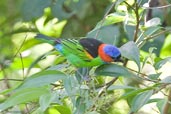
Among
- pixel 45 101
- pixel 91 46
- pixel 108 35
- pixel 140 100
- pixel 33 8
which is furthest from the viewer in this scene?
pixel 33 8

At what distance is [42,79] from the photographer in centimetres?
107

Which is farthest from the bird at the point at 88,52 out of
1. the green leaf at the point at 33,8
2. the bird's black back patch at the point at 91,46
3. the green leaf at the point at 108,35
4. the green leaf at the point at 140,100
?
the green leaf at the point at 33,8

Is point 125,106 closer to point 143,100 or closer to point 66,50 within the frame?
point 66,50

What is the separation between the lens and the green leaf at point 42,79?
3.47 ft

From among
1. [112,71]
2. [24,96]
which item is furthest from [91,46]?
[24,96]

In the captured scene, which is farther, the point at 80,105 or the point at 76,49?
the point at 76,49

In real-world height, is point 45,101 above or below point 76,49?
below

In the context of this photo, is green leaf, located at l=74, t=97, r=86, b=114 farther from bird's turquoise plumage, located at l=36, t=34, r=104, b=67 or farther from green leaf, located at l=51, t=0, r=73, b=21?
green leaf, located at l=51, t=0, r=73, b=21

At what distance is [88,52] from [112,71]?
14 cm

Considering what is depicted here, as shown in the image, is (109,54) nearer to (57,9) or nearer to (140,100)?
(140,100)

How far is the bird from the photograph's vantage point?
1219mm

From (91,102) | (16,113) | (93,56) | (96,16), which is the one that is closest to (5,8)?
(96,16)

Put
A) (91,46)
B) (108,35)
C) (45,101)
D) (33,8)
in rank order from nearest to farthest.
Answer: (45,101)
(91,46)
(108,35)
(33,8)

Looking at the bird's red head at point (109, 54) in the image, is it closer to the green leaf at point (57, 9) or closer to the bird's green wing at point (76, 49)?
the bird's green wing at point (76, 49)
